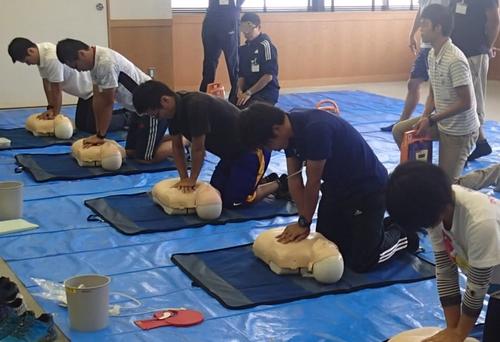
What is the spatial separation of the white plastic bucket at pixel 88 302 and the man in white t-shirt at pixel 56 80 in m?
3.09

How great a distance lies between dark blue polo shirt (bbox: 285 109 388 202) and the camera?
2.98 meters

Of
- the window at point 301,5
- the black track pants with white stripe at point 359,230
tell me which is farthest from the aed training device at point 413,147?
the window at point 301,5

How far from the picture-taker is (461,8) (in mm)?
5137

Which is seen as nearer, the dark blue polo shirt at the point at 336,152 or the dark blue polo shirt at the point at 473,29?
the dark blue polo shirt at the point at 336,152

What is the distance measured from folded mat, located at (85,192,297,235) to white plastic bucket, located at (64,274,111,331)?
102 cm

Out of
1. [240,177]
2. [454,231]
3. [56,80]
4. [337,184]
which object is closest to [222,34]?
[56,80]

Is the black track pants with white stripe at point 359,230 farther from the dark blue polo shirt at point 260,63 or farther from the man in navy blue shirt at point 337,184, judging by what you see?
the dark blue polo shirt at point 260,63

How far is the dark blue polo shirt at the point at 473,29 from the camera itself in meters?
5.08

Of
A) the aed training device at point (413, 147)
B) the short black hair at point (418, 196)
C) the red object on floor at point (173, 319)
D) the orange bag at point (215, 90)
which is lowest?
the red object on floor at point (173, 319)

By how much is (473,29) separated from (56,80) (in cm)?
305

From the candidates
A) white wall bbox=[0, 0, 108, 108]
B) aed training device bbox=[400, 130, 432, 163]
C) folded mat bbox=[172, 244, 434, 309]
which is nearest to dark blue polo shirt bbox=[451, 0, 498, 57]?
aed training device bbox=[400, 130, 432, 163]

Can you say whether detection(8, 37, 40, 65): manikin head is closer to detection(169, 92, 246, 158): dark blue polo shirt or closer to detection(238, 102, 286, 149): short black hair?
detection(169, 92, 246, 158): dark blue polo shirt

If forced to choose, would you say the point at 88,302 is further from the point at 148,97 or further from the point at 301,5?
the point at 301,5

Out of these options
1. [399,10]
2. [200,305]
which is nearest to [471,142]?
[200,305]
